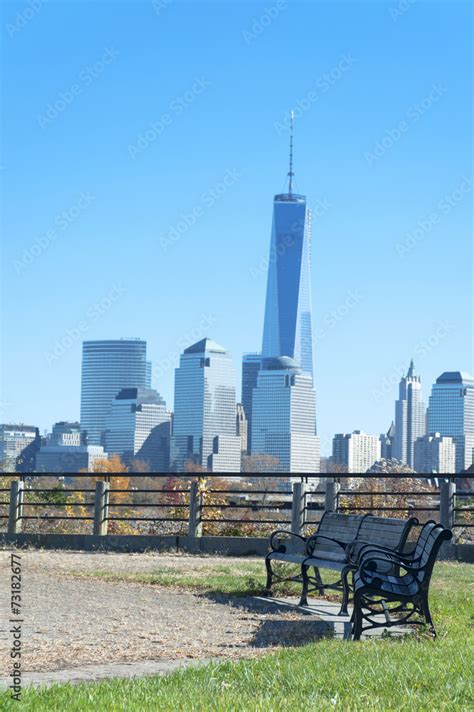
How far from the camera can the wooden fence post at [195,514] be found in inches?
762

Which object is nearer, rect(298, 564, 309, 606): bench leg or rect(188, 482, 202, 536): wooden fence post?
rect(298, 564, 309, 606): bench leg

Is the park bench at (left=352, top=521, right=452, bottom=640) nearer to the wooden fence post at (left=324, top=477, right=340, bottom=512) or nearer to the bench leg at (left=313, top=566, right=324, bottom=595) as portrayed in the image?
the bench leg at (left=313, top=566, right=324, bottom=595)

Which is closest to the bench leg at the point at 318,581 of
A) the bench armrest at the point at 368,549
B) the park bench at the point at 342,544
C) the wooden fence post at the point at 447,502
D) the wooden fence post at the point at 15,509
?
the park bench at the point at 342,544

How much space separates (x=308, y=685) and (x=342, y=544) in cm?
492

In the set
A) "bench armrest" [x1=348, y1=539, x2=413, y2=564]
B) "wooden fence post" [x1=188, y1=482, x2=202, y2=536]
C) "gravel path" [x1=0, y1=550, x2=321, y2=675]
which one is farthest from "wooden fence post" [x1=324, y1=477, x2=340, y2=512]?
"bench armrest" [x1=348, y1=539, x2=413, y2=564]

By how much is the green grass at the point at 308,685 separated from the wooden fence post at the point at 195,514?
1078cm

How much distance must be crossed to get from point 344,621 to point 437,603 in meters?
1.19

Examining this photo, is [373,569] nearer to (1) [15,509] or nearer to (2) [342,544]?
(2) [342,544]

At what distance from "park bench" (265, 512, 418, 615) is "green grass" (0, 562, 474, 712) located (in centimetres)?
218

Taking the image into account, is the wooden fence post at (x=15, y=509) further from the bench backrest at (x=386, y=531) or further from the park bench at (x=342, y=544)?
the bench backrest at (x=386, y=531)

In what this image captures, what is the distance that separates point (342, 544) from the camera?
463 inches

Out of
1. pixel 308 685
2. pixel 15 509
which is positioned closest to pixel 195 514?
pixel 15 509

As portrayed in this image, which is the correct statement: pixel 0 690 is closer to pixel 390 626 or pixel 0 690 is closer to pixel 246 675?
pixel 246 675

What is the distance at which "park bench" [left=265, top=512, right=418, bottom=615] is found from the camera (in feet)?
35.5
